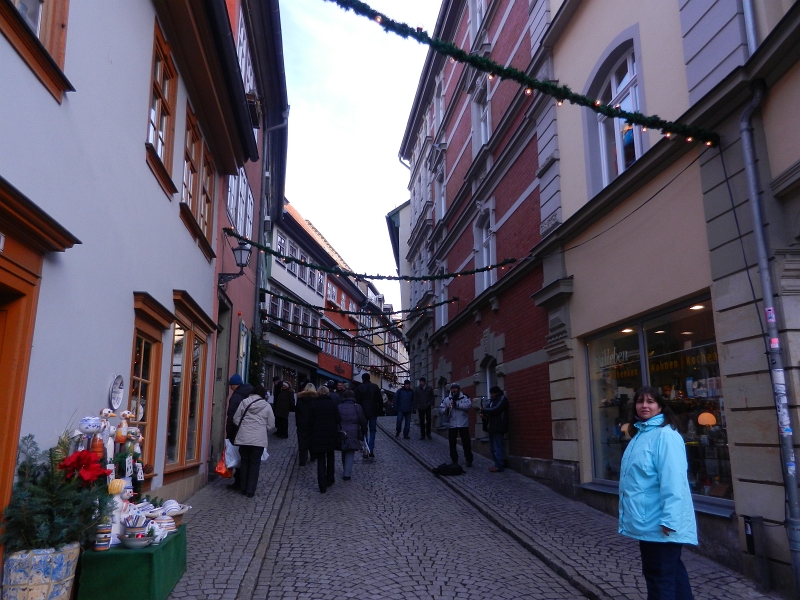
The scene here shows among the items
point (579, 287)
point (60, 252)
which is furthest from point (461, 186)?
point (60, 252)

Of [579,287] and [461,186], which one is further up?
[461,186]

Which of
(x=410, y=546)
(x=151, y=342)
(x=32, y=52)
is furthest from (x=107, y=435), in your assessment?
(x=410, y=546)

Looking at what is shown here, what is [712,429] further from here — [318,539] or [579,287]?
[318,539]

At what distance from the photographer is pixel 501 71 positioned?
7.05 metres

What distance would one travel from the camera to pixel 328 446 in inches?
434

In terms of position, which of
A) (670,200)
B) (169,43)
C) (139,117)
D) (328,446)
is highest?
(169,43)

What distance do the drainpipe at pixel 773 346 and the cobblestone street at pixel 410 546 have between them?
0.71 meters

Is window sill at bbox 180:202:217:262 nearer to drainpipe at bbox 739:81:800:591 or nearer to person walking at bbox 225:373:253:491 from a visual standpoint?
person walking at bbox 225:373:253:491

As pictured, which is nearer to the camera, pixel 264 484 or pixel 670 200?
pixel 670 200

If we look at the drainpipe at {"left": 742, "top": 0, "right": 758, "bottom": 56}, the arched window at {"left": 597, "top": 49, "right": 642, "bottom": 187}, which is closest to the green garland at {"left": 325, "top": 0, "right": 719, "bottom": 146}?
the drainpipe at {"left": 742, "top": 0, "right": 758, "bottom": 56}

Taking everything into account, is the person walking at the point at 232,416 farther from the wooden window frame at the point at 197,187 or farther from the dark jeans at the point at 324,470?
the wooden window frame at the point at 197,187

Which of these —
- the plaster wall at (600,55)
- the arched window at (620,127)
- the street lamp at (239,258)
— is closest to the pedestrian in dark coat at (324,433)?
the street lamp at (239,258)

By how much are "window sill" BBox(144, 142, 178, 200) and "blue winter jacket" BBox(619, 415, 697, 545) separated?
5794 millimetres

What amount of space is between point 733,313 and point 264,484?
7492 millimetres
